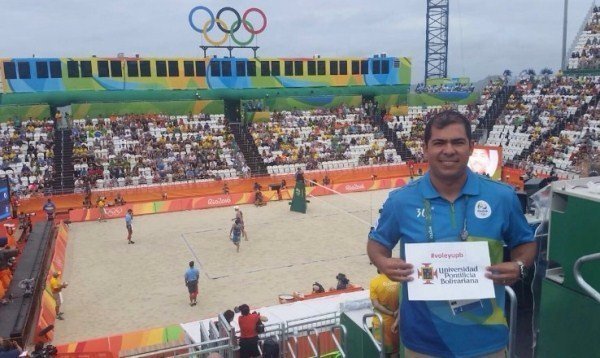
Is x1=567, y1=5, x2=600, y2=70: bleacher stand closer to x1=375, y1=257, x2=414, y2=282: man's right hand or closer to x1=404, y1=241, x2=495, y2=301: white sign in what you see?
x1=404, y1=241, x2=495, y2=301: white sign

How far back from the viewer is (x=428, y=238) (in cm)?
266

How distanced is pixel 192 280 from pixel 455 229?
10705 mm

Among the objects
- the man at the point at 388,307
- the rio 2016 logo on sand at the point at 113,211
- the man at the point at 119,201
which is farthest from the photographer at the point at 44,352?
the man at the point at 119,201

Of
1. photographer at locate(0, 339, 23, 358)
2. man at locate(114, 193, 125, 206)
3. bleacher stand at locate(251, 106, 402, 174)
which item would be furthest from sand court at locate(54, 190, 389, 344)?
bleacher stand at locate(251, 106, 402, 174)

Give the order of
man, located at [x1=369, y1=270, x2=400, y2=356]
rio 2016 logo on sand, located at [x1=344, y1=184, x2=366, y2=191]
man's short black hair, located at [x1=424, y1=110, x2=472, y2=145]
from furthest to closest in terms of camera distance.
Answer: rio 2016 logo on sand, located at [x1=344, y1=184, x2=366, y2=191]
man, located at [x1=369, y1=270, x2=400, y2=356]
man's short black hair, located at [x1=424, y1=110, x2=472, y2=145]

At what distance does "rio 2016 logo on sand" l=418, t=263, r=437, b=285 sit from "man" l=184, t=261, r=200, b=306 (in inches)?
407

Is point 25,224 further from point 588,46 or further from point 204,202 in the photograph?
point 588,46

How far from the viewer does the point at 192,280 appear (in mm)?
12484

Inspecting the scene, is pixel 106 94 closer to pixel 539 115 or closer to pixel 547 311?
pixel 539 115

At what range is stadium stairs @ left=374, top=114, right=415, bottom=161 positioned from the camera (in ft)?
117

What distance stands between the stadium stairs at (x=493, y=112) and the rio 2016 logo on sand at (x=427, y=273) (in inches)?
1486

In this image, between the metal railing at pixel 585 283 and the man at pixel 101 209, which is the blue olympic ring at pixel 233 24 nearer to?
the man at pixel 101 209

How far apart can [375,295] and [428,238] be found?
1.81 meters

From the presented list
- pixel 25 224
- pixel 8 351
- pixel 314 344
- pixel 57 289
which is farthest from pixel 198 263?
pixel 314 344
